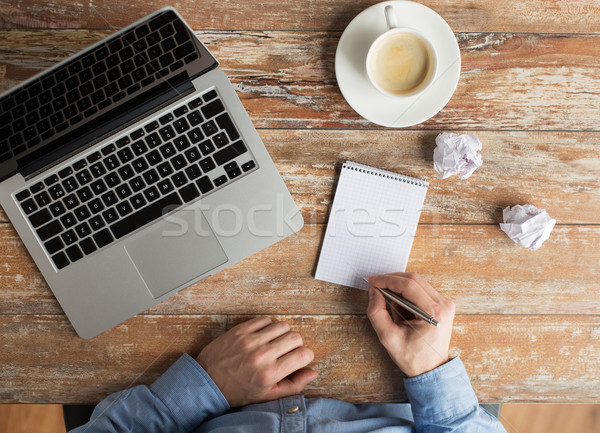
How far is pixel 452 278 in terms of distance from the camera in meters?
0.89

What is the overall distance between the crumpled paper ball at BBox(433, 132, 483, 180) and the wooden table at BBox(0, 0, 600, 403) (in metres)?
0.04

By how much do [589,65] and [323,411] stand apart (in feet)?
2.83

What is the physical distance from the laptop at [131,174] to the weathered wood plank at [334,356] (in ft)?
0.33

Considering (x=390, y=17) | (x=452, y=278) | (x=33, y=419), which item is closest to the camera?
(x=390, y=17)

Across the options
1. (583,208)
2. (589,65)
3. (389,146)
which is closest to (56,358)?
(389,146)

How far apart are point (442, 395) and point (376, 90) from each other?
0.59 m

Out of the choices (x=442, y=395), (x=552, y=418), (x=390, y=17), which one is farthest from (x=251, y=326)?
(x=552, y=418)

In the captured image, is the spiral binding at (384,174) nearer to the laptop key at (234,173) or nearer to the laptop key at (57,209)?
the laptop key at (234,173)

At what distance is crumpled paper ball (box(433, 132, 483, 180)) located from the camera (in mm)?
832

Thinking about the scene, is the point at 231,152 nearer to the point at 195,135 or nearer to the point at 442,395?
the point at 195,135

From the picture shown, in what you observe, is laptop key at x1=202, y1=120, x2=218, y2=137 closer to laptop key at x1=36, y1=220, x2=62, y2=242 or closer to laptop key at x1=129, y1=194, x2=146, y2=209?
laptop key at x1=129, y1=194, x2=146, y2=209

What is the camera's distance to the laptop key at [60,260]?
836 mm

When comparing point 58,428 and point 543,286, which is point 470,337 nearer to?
point 543,286

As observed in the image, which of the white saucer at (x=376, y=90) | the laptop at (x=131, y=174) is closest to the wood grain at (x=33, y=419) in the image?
the laptop at (x=131, y=174)
